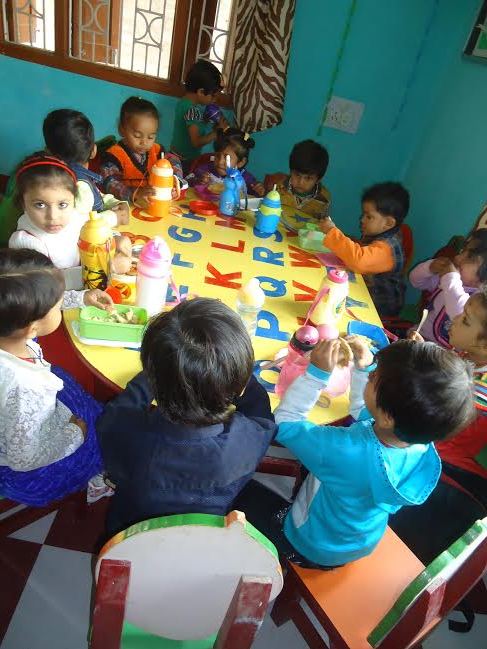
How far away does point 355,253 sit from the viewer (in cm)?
166

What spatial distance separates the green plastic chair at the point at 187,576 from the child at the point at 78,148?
1.14m

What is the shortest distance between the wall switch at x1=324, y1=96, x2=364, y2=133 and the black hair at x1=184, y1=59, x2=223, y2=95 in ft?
2.26

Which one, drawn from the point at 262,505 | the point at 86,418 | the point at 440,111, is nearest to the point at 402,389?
the point at 262,505

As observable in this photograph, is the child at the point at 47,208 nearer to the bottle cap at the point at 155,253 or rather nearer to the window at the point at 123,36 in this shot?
the bottle cap at the point at 155,253

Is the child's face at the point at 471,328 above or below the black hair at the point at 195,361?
below

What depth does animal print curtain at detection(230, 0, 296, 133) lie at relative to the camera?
2.45 metres

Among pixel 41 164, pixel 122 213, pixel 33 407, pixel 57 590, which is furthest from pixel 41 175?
pixel 57 590

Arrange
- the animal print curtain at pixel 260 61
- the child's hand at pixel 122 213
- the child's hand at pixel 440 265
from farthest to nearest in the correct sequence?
1. the animal print curtain at pixel 260 61
2. the child's hand at pixel 440 265
3. the child's hand at pixel 122 213

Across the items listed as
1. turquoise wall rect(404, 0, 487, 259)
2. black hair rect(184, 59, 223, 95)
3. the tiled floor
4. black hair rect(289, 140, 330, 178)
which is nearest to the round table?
black hair rect(289, 140, 330, 178)

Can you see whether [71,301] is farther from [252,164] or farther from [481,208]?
[252,164]

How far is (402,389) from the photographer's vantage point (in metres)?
0.81

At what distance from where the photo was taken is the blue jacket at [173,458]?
0.73 meters

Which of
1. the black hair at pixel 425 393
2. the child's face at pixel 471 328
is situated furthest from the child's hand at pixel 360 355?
the child's face at pixel 471 328

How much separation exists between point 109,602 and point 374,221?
1.64 metres
